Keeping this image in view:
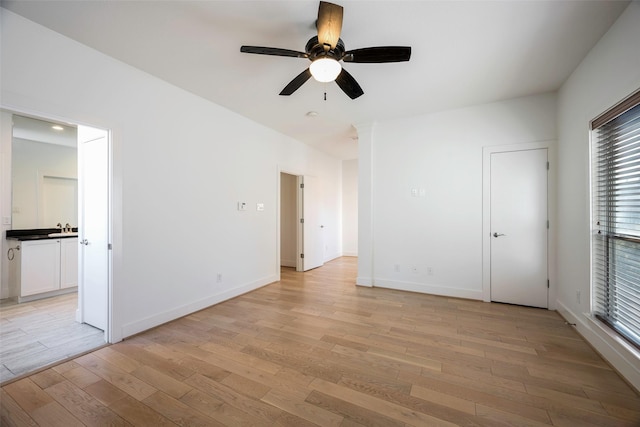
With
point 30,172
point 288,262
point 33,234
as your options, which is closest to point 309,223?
point 288,262

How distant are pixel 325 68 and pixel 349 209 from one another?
565 cm

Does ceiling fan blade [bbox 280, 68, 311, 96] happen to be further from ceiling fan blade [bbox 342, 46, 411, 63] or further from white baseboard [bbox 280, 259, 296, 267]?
white baseboard [bbox 280, 259, 296, 267]

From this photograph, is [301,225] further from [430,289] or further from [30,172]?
[30,172]

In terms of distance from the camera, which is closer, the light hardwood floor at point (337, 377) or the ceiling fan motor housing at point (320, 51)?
the light hardwood floor at point (337, 377)

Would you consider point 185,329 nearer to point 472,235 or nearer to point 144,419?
point 144,419

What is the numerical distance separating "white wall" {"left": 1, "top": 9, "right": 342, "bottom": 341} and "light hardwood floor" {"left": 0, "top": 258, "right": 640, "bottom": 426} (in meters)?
0.54

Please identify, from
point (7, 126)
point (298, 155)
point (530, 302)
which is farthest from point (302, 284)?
point (7, 126)

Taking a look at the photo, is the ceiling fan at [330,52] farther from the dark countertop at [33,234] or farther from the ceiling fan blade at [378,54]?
the dark countertop at [33,234]

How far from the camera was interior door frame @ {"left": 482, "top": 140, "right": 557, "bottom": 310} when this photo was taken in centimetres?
327

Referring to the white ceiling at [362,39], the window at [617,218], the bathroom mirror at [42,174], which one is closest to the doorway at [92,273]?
the white ceiling at [362,39]

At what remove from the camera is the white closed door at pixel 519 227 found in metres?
3.34

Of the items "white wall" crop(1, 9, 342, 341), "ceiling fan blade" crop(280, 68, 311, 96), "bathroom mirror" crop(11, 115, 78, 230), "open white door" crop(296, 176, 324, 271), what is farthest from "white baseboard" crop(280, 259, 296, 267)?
"ceiling fan blade" crop(280, 68, 311, 96)

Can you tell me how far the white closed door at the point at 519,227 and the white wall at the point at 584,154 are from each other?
0.63 ft

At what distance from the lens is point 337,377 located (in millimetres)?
1951
